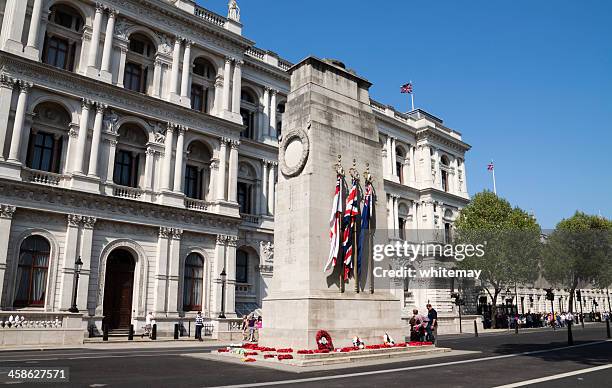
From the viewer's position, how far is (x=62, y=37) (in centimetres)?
3106

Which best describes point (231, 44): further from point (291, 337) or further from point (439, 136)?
point (439, 136)

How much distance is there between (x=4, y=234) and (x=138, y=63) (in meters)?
15.4

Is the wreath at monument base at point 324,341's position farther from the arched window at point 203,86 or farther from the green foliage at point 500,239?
the green foliage at point 500,239

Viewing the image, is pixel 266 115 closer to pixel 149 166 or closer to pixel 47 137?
pixel 149 166

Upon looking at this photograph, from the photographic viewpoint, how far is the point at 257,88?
4303 centimetres

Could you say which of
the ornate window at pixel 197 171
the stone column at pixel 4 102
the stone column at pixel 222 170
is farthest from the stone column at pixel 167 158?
the stone column at pixel 4 102

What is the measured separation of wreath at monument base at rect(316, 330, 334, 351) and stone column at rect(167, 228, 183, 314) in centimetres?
1877

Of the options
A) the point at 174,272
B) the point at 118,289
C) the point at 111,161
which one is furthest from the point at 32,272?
the point at 174,272

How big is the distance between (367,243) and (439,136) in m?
46.5

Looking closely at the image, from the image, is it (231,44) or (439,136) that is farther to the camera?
(439,136)

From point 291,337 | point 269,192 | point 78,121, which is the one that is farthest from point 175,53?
point 291,337

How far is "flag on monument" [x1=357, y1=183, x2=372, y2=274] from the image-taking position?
18047 millimetres

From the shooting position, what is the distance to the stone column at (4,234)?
25422 millimetres

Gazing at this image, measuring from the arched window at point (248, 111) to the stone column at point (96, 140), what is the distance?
525 inches
